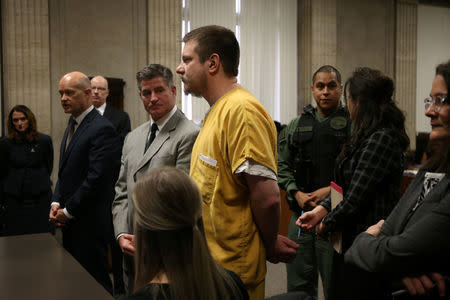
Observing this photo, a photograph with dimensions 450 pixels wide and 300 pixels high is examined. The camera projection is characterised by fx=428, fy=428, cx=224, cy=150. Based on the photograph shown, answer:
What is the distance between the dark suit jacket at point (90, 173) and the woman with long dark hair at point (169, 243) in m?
1.89

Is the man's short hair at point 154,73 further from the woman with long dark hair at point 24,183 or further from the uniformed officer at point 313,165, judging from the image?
the woman with long dark hair at point 24,183

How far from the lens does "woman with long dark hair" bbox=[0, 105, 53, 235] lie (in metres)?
4.10

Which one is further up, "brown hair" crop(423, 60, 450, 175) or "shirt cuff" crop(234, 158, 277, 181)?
"brown hair" crop(423, 60, 450, 175)

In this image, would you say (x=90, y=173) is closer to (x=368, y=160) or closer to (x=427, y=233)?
(x=368, y=160)

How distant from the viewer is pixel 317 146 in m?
2.72

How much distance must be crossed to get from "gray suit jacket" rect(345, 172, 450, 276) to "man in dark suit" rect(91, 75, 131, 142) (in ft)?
13.3

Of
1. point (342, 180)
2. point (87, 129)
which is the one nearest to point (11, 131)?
point (87, 129)

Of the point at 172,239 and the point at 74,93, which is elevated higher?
the point at 74,93

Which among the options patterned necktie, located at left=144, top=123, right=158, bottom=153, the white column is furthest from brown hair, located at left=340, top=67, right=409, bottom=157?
the white column

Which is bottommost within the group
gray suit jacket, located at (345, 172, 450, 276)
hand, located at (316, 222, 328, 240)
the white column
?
hand, located at (316, 222, 328, 240)

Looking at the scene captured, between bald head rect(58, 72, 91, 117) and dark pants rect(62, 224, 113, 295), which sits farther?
bald head rect(58, 72, 91, 117)

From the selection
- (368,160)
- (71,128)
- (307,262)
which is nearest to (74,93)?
(71,128)

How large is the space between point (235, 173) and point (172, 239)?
1.75 feet

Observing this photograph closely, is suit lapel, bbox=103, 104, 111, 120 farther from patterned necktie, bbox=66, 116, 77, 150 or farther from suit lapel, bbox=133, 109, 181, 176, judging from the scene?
suit lapel, bbox=133, 109, 181, 176
